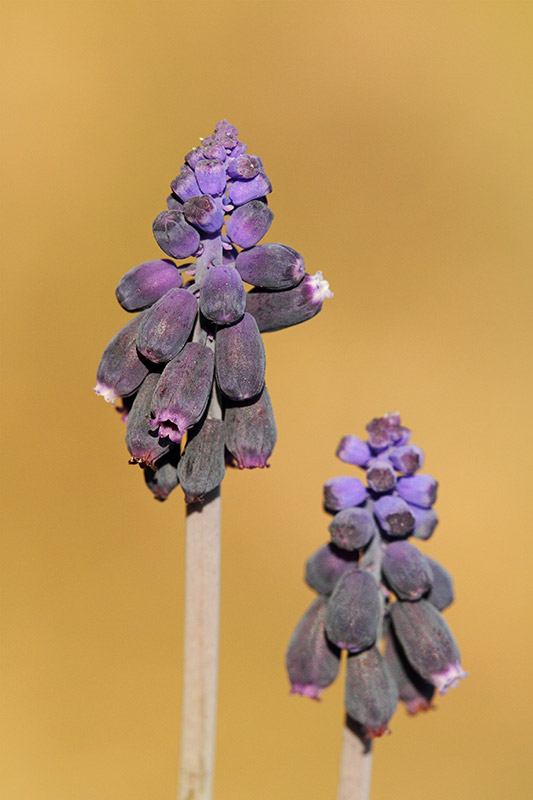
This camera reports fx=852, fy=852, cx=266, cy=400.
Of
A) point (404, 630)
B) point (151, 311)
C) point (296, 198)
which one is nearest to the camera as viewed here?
point (151, 311)

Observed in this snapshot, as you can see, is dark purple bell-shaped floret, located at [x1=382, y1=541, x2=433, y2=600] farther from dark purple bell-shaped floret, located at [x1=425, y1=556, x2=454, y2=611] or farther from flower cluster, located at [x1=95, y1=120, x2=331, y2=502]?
flower cluster, located at [x1=95, y1=120, x2=331, y2=502]

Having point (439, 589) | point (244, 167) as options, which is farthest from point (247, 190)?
point (439, 589)

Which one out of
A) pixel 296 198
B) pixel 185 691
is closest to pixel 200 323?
pixel 185 691

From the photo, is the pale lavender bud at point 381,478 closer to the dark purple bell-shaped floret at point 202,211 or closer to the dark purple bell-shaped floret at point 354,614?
the dark purple bell-shaped floret at point 354,614

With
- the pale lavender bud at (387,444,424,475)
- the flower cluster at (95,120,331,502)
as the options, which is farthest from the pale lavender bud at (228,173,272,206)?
the pale lavender bud at (387,444,424,475)

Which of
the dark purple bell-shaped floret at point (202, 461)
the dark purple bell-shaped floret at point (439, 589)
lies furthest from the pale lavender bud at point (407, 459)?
the dark purple bell-shaped floret at point (202, 461)

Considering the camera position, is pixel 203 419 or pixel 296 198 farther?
pixel 296 198

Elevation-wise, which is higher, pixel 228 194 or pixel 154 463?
pixel 228 194

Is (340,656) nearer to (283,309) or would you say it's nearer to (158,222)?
(283,309)
